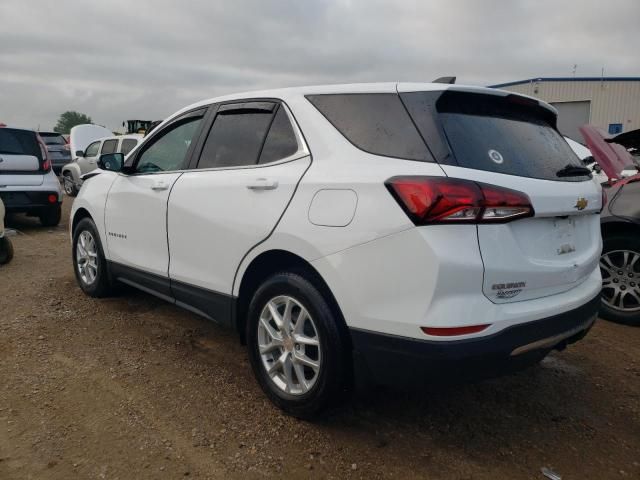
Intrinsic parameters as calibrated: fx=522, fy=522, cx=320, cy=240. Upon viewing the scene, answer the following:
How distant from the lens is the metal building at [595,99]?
24.5m

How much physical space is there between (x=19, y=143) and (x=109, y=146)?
479 centimetres

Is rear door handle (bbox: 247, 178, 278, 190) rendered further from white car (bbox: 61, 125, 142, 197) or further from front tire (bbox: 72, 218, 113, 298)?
white car (bbox: 61, 125, 142, 197)

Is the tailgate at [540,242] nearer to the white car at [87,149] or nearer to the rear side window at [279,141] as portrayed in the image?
the rear side window at [279,141]

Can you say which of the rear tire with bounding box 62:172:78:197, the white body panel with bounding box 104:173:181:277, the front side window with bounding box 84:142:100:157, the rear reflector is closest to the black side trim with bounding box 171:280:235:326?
the white body panel with bounding box 104:173:181:277

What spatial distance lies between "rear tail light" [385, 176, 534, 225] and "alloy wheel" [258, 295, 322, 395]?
0.77 metres

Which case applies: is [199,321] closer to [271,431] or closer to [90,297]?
[90,297]

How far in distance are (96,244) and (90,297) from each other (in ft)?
1.91

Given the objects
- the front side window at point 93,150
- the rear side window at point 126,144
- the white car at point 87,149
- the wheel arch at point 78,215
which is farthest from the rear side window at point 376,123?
the front side window at point 93,150

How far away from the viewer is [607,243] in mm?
4332

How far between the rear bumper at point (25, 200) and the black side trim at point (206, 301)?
581 centimetres

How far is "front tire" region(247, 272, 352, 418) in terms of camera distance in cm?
244

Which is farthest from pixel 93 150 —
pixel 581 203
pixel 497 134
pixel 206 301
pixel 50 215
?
pixel 581 203

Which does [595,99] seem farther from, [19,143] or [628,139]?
[19,143]

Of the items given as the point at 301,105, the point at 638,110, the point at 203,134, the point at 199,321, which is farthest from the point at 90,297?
the point at 638,110
